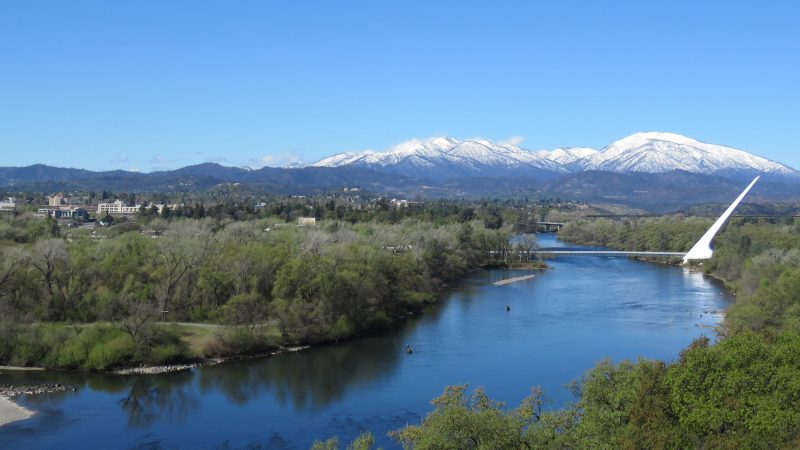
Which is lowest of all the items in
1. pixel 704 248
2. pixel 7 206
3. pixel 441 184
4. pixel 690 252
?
pixel 690 252

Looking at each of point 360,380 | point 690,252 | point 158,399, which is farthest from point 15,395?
point 690,252

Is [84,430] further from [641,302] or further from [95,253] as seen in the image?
[641,302]

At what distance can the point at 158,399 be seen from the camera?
1399 cm

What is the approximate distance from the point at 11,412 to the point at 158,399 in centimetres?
227

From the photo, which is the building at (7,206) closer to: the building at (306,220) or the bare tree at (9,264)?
the building at (306,220)

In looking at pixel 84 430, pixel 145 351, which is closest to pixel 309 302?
pixel 145 351

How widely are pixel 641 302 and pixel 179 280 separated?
13744mm

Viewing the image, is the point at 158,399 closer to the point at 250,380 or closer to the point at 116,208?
the point at 250,380

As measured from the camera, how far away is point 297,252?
23078mm

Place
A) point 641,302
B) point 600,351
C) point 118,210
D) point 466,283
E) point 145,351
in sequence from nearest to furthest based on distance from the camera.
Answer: point 145,351
point 600,351
point 641,302
point 466,283
point 118,210

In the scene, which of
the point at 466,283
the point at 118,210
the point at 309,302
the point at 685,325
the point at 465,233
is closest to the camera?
the point at 309,302

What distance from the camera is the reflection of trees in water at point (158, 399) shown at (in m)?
13.1

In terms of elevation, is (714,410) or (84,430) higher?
(714,410)

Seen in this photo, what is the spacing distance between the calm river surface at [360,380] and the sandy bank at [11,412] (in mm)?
219
